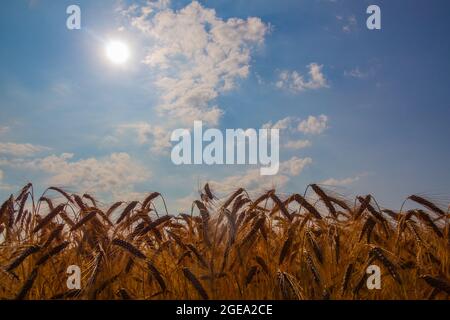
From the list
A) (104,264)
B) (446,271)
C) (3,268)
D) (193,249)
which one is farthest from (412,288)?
(3,268)

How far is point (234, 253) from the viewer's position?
174 inches

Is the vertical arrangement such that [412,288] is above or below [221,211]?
below

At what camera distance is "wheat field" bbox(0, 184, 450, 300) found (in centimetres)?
376

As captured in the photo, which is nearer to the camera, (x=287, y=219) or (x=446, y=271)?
(x=446, y=271)

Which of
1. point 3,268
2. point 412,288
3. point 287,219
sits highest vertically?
point 287,219

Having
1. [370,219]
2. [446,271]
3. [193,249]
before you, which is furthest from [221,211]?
[446,271]

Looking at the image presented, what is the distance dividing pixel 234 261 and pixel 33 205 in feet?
7.81

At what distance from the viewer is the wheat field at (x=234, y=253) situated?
12.3 ft

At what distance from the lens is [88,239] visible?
4.77m
